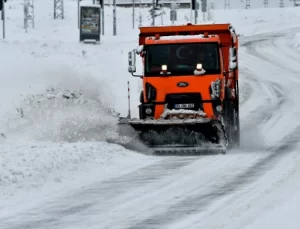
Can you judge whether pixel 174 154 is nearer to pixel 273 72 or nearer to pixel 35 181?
pixel 35 181

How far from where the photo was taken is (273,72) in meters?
35.2

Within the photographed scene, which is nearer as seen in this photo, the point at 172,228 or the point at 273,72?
the point at 172,228

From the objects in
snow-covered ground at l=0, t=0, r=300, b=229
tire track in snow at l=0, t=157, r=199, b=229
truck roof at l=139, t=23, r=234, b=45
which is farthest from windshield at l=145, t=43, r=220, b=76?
tire track in snow at l=0, t=157, r=199, b=229

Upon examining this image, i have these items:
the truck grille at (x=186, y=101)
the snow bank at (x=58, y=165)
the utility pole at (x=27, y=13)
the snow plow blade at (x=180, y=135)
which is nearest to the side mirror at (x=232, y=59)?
the truck grille at (x=186, y=101)

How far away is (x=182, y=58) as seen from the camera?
1498cm

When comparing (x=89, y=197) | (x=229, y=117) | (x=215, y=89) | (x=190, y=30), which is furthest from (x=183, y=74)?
(x=89, y=197)

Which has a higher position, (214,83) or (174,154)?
(214,83)

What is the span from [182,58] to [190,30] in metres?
1.09

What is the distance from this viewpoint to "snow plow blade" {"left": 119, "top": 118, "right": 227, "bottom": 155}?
556 inches

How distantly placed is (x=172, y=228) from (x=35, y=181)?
315cm

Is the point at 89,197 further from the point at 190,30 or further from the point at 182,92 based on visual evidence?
the point at 190,30

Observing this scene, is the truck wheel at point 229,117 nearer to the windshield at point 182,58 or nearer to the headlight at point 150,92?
the windshield at point 182,58

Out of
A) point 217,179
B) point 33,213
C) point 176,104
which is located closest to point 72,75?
point 176,104

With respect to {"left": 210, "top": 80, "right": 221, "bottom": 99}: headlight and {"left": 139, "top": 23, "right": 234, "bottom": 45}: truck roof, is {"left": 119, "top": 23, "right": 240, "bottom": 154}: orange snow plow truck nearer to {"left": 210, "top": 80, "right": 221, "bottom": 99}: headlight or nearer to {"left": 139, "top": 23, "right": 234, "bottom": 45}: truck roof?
{"left": 210, "top": 80, "right": 221, "bottom": 99}: headlight
